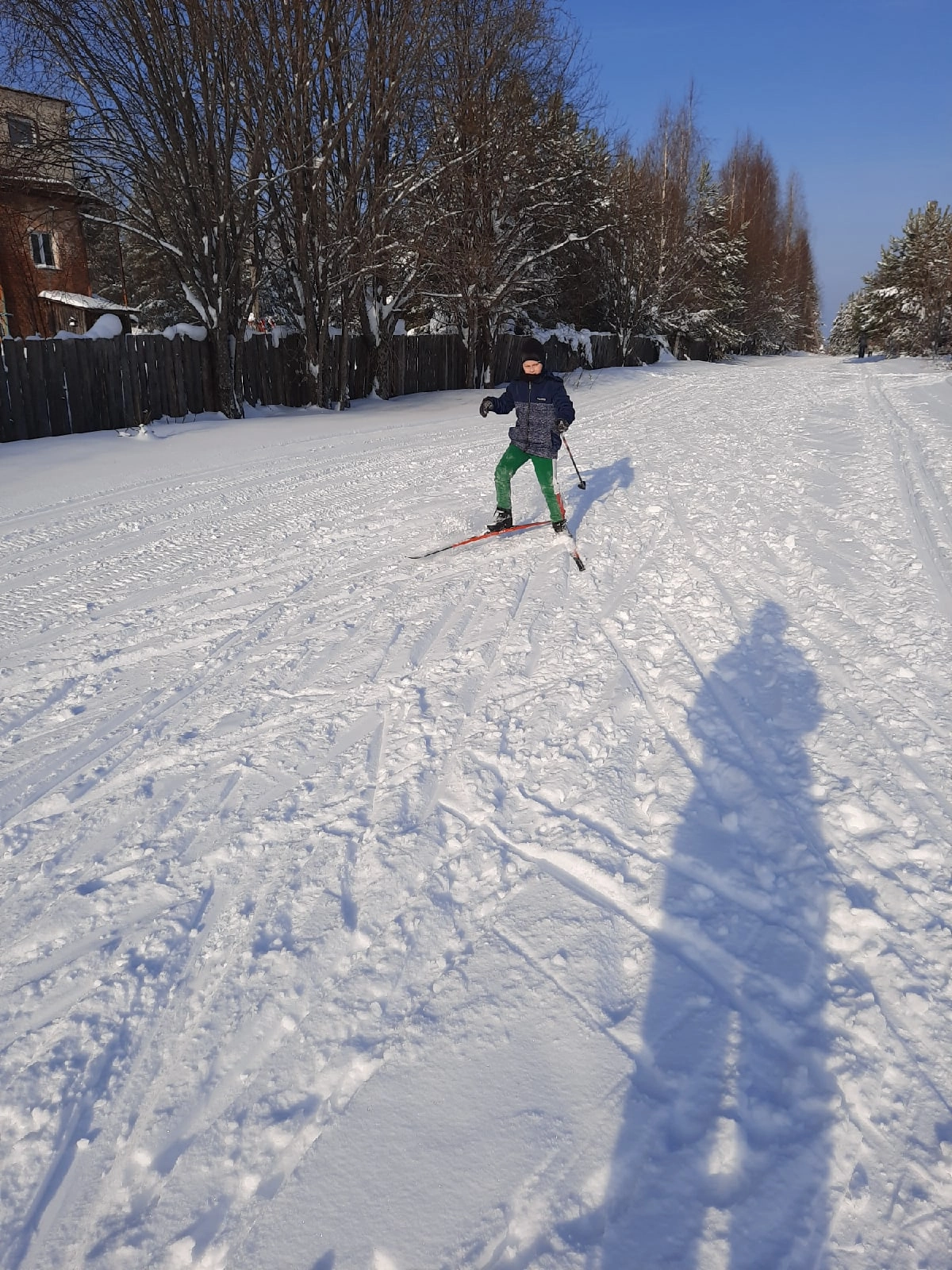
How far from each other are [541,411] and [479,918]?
202 inches

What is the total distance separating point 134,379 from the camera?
532 inches

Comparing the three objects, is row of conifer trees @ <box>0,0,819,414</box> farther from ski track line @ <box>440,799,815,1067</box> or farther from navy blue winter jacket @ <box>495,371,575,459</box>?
ski track line @ <box>440,799,815,1067</box>

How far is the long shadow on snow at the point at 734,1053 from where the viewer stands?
5.82ft

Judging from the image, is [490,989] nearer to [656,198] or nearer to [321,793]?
[321,793]

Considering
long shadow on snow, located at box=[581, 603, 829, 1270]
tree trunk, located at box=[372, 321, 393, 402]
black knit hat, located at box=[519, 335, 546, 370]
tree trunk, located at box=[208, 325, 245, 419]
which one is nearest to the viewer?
long shadow on snow, located at box=[581, 603, 829, 1270]

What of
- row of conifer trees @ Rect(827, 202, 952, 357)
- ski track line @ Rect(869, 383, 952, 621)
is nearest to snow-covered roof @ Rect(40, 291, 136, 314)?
ski track line @ Rect(869, 383, 952, 621)

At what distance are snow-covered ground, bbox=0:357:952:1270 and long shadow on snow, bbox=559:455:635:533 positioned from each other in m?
1.79

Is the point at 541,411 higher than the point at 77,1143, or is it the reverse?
the point at 541,411

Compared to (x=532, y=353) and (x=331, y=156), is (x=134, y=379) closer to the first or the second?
(x=331, y=156)

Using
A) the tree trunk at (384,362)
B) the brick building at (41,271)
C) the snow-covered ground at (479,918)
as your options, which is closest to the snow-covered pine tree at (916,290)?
the tree trunk at (384,362)

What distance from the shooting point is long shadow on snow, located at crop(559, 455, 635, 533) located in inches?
303

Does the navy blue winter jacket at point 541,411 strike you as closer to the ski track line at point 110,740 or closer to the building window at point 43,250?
the ski track line at point 110,740

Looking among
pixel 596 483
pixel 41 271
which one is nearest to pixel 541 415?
pixel 596 483

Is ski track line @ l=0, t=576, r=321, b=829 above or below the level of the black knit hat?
below
